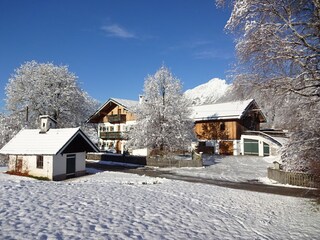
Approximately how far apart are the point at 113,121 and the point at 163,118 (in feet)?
58.7

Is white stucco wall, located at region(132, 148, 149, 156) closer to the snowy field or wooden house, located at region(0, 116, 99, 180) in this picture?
wooden house, located at region(0, 116, 99, 180)

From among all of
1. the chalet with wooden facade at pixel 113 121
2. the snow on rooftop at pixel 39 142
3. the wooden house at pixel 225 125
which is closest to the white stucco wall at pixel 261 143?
the wooden house at pixel 225 125

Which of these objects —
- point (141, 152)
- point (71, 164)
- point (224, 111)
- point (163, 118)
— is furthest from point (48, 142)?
point (224, 111)

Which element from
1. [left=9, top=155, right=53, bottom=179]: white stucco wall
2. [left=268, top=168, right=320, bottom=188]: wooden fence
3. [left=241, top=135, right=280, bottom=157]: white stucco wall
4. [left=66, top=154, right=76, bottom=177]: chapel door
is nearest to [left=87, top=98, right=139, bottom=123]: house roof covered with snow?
[left=241, top=135, right=280, bottom=157]: white stucco wall

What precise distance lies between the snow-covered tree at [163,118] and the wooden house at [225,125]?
25.9 ft

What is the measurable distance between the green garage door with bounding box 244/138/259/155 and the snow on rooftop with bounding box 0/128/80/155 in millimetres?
Result: 27537

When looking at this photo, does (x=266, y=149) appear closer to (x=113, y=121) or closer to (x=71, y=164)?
(x=113, y=121)

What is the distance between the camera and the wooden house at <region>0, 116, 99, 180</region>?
82.2 ft

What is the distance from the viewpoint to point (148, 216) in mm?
10102

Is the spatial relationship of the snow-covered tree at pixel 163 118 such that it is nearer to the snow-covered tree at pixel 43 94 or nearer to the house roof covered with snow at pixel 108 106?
the house roof covered with snow at pixel 108 106

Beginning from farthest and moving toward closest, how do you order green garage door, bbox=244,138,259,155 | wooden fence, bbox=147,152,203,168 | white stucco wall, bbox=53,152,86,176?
green garage door, bbox=244,138,259,155 → wooden fence, bbox=147,152,203,168 → white stucco wall, bbox=53,152,86,176

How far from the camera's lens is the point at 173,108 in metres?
35.5

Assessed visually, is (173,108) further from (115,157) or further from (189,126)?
(115,157)

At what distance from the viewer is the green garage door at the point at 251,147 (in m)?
41.8
